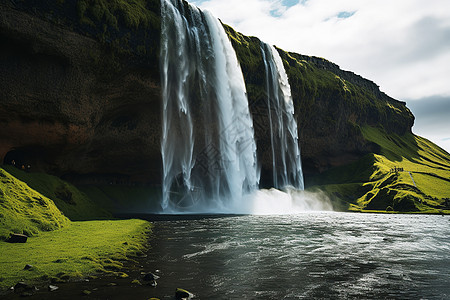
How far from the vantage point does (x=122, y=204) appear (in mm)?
62219

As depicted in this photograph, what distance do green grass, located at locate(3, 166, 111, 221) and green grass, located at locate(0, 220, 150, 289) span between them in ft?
48.4

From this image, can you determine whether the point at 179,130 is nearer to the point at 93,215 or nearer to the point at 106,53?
the point at 106,53

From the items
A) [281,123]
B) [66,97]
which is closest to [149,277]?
[66,97]

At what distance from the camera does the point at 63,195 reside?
37.5 m

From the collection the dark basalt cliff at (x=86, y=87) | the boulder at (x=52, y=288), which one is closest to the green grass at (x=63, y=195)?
the dark basalt cliff at (x=86, y=87)

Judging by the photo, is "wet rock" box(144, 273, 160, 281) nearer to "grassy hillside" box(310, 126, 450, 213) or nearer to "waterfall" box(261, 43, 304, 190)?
"waterfall" box(261, 43, 304, 190)

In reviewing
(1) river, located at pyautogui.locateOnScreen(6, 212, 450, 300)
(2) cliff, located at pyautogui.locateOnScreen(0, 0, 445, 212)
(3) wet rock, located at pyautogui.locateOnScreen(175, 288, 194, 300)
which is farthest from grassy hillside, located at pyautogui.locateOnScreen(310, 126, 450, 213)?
(3) wet rock, located at pyautogui.locateOnScreen(175, 288, 194, 300)

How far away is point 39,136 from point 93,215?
1351 cm

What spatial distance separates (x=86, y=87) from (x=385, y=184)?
73.1m

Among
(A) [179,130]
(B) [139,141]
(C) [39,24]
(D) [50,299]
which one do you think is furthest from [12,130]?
(D) [50,299]

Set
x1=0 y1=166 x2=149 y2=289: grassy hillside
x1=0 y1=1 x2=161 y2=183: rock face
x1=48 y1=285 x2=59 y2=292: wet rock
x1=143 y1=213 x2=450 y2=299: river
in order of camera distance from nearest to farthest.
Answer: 1. x1=48 y1=285 x2=59 y2=292: wet rock
2. x1=143 y1=213 x2=450 y2=299: river
3. x1=0 y1=166 x2=149 y2=289: grassy hillside
4. x1=0 y1=1 x2=161 y2=183: rock face

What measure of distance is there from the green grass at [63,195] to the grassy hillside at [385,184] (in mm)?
60691

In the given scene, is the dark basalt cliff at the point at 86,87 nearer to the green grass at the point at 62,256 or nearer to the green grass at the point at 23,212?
the green grass at the point at 23,212

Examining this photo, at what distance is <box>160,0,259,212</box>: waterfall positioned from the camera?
51.1 meters
